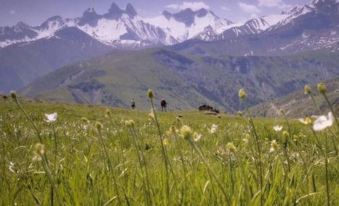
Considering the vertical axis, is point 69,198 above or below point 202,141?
above

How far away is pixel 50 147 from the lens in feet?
25.2

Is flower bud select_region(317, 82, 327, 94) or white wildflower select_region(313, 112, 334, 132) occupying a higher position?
flower bud select_region(317, 82, 327, 94)

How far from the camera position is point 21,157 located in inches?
247

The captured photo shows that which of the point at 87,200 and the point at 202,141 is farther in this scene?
the point at 202,141

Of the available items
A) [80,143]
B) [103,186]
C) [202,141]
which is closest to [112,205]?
[103,186]

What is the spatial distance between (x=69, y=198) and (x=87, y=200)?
5.3 inches

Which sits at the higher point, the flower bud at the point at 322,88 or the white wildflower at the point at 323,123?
the flower bud at the point at 322,88

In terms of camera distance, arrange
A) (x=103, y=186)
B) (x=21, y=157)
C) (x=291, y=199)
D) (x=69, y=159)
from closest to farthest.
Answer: (x=291, y=199) < (x=103, y=186) < (x=69, y=159) < (x=21, y=157)

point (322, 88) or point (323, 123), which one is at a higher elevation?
point (322, 88)

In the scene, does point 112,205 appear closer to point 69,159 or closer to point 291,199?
point 291,199

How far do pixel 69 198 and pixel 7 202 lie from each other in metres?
0.53

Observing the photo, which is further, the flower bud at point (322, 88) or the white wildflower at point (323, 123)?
the flower bud at point (322, 88)

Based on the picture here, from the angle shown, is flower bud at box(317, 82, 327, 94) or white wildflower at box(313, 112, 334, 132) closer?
white wildflower at box(313, 112, 334, 132)

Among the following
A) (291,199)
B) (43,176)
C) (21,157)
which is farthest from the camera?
(21,157)
